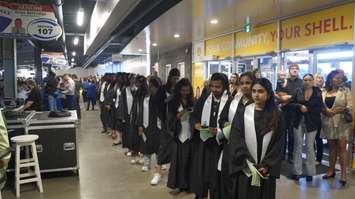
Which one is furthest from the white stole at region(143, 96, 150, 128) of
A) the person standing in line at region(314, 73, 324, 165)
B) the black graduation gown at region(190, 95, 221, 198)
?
the person standing in line at region(314, 73, 324, 165)

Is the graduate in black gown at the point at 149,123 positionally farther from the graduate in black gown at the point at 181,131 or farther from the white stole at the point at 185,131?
the white stole at the point at 185,131

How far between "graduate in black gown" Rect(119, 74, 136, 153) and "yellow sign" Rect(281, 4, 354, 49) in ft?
10.2

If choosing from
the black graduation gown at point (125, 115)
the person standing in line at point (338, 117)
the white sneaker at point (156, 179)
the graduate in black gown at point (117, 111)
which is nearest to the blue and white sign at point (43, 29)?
the graduate in black gown at point (117, 111)

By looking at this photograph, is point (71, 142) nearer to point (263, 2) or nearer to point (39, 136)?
point (39, 136)

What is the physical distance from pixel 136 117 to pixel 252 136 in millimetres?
2919

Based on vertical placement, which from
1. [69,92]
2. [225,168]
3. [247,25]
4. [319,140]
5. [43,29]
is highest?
[247,25]

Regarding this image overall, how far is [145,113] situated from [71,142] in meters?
1.17

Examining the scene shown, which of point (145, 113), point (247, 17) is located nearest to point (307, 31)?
point (247, 17)

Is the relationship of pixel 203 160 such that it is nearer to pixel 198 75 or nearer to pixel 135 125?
pixel 135 125

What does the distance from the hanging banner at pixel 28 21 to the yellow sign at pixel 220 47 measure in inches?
168

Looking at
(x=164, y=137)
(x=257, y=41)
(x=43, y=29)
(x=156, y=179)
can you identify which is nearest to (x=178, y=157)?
(x=164, y=137)

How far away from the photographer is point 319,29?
562 cm

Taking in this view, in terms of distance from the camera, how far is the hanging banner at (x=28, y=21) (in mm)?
6648

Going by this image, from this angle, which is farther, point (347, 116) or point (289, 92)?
point (289, 92)
